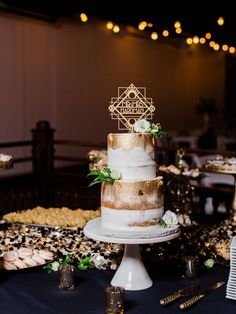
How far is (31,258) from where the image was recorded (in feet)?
8.87

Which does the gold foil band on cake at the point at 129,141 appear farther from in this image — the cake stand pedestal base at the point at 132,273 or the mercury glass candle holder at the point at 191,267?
the mercury glass candle holder at the point at 191,267

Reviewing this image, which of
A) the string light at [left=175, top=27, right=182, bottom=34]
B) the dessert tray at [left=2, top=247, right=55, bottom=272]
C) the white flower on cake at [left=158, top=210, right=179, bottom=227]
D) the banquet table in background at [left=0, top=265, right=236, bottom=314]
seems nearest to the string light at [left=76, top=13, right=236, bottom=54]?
the string light at [left=175, top=27, right=182, bottom=34]

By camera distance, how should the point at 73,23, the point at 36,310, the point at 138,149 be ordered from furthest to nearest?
the point at 73,23
the point at 138,149
the point at 36,310

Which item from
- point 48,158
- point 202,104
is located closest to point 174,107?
point 202,104

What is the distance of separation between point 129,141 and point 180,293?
71 centimetres

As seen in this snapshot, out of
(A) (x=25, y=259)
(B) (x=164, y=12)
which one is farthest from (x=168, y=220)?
(B) (x=164, y=12)

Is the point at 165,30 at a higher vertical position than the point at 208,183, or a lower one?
higher

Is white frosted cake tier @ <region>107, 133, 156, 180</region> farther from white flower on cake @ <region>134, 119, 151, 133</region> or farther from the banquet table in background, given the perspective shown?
the banquet table in background

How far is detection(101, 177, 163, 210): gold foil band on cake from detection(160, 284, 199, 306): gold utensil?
394 mm

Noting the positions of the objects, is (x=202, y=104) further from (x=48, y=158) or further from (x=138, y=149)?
(x=138, y=149)

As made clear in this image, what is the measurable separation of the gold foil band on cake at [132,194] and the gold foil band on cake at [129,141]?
0.52ft

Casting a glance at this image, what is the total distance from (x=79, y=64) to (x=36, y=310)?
8.98m

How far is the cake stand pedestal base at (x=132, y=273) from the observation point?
2.45 meters

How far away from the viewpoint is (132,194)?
7.79ft
